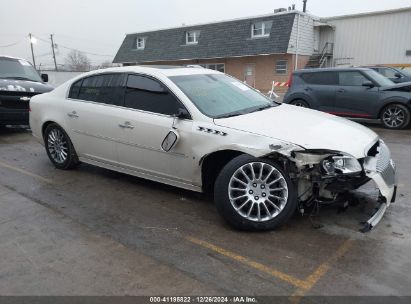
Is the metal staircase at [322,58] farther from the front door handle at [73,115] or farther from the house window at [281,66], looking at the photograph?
the front door handle at [73,115]

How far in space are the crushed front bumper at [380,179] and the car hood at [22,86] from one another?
798 centimetres

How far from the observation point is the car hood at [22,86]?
889 cm

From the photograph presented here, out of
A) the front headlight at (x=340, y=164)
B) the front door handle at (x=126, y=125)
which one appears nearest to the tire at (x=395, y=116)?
the front headlight at (x=340, y=164)

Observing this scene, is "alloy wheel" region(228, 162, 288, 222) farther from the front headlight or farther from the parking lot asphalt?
the front headlight

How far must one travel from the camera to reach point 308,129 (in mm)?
4023

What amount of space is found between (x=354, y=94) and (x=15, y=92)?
8.39m

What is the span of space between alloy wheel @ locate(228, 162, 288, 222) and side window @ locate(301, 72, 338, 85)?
7.91 metres

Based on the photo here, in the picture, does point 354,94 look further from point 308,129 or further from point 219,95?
point 308,129

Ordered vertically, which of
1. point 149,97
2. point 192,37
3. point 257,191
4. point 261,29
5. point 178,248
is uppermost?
point 261,29

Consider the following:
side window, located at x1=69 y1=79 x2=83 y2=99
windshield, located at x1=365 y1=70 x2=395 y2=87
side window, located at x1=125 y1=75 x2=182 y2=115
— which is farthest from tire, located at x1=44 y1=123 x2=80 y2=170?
windshield, located at x1=365 y1=70 x2=395 y2=87

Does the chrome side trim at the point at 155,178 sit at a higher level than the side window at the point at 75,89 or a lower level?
lower

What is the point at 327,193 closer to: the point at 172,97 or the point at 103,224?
the point at 172,97

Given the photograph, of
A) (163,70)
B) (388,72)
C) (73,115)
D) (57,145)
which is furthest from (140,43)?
(163,70)

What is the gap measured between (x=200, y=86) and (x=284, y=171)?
1671 millimetres
